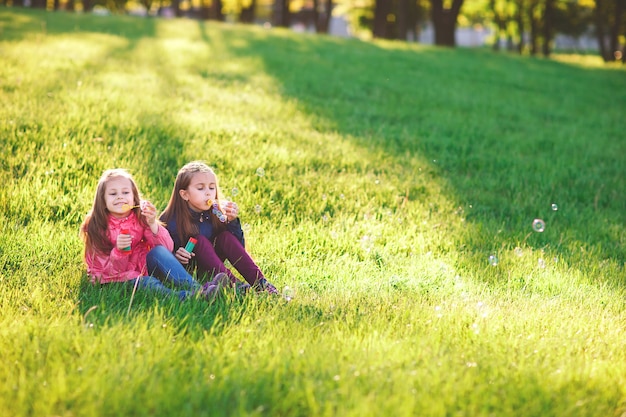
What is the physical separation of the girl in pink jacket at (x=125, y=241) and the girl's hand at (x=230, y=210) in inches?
18.1

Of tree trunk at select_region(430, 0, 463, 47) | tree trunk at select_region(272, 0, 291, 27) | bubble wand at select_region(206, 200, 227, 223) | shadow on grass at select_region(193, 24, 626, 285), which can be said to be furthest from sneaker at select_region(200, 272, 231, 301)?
tree trunk at select_region(272, 0, 291, 27)

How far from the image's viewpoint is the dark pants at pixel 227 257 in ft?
13.7

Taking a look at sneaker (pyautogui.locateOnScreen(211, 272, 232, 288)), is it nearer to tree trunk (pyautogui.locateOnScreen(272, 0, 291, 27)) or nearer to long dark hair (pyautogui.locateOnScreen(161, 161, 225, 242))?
long dark hair (pyautogui.locateOnScreen(161, 161, 225, 242))

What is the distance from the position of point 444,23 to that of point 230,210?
2223 cm

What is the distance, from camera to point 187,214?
171 inches

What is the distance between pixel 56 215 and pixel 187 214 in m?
1.49

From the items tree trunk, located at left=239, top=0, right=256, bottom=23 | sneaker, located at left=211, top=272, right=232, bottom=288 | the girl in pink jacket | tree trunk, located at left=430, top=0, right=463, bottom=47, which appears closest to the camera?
sneaker, located at left=211, top=272, right=232, bottom=288

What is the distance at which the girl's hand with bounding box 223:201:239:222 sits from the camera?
4.20m

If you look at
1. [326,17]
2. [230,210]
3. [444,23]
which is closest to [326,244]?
[230,210]

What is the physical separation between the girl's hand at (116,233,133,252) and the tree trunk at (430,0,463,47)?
73.2 feet

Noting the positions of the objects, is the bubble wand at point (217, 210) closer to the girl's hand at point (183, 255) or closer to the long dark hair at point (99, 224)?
the girl's hand at point (183, 255)

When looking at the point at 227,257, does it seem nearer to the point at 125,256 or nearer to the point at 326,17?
the point at 125,256

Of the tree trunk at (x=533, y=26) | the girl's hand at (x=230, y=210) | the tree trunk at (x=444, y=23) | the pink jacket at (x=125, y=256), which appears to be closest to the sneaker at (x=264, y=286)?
the girl's hand at (x=230, y=210)

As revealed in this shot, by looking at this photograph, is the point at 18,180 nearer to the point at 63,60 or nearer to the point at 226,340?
the point at 226,340
